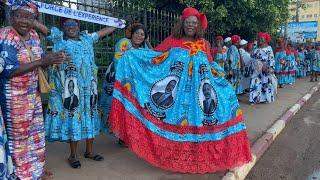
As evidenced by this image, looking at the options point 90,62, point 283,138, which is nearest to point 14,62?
point 90,62

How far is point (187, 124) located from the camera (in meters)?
5.20

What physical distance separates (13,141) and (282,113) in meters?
7.40

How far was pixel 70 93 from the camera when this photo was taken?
4.93m

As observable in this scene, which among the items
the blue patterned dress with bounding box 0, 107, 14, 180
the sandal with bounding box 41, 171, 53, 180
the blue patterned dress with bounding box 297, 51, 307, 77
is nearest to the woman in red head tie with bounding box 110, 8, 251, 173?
the sandal with bounding box 41, 171, 53, 180

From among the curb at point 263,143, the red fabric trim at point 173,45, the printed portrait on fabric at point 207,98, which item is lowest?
the curb at point 263,143

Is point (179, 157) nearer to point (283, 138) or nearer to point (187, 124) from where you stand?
point (187, 124)

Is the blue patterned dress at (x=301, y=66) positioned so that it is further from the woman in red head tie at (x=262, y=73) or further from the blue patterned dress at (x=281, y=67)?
the woman in red head tie at (x=262, y=73)

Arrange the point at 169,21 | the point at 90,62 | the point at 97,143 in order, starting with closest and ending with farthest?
the point at 90,62
the point at 97,143
the point at 169,21

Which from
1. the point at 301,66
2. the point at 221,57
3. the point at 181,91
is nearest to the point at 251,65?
the point at 221,57

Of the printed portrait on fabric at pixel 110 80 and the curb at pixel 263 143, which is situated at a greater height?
the printed portrait on fabric at pixel 110 80

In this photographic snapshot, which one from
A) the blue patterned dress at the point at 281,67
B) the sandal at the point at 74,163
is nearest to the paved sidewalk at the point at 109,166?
the sandal at the point at 74,163

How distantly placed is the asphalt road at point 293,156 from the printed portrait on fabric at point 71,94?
8.04 ft

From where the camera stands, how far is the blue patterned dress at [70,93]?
4.92 meters

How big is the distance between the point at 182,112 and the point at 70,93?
4.43ft
